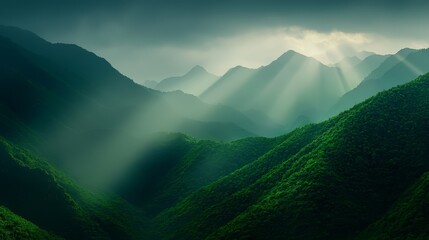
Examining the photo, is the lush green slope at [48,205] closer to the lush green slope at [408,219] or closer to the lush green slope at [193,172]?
the lush green slope at [193,172]

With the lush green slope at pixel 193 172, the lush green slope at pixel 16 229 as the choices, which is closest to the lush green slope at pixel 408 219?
the lush green slope at pixel 16 229

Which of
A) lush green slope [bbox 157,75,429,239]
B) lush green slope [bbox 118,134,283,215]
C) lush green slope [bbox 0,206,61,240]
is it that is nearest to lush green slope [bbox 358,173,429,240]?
lush green slope [bbox 157,75,429,239]

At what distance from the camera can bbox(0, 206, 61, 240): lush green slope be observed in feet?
309

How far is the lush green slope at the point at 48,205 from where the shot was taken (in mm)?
118812

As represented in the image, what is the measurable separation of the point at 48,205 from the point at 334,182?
283ft

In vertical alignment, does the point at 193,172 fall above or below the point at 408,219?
below

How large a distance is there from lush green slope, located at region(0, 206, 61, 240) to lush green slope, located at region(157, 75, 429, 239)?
4078 cm

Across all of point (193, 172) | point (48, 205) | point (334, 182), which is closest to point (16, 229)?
point (48, 205)

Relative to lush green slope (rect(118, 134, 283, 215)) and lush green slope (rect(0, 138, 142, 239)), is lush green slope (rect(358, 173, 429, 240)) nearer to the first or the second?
lush green slope (rect(0, 138, 142, 239))

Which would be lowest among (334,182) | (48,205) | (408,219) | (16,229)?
(16,229)

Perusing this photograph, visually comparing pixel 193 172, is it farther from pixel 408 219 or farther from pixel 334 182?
pixel 408 219

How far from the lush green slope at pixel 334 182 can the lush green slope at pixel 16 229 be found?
40782 mm

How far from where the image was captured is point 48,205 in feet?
403

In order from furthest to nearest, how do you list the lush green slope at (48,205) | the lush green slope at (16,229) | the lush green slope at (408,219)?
the lush green slope at (48,205) < the lush green slope at (16,229) < the lush green slope at (408,219)
